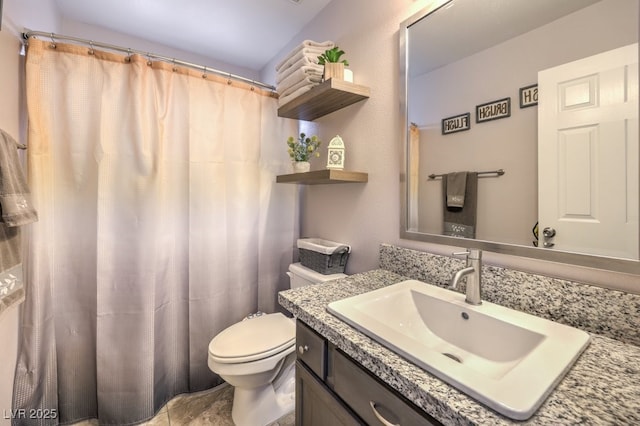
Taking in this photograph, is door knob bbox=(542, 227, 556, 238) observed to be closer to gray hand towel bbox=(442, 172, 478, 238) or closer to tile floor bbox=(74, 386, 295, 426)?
gray hand towel bbox=(442, 172, 478, 238)

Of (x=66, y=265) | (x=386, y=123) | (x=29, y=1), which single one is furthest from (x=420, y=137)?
(x=29, y=1)

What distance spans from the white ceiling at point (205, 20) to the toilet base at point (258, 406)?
7.09ft

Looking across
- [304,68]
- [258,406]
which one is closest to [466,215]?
[304,68]

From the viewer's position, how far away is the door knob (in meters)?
0.79

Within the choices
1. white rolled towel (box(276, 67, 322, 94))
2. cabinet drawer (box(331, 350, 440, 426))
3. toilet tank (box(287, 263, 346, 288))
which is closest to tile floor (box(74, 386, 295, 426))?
toilet tank (box(287, 263, 346, 288))

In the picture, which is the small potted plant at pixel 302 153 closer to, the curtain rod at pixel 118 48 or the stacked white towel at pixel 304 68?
the stacked white towel at pixel 304 68

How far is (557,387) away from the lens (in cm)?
49

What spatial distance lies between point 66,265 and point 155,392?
2.70ft

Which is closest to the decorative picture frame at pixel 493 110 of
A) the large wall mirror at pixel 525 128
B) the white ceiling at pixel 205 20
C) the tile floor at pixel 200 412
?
the large wall mirror at pixel 525 128

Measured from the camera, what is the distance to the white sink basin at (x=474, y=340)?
463 millimetres

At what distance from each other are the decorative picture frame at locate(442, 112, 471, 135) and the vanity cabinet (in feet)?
2.94

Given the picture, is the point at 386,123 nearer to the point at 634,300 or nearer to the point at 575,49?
the point at 575,49

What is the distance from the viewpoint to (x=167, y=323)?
154 cm

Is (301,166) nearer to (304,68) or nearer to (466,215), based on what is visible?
(304,68)
